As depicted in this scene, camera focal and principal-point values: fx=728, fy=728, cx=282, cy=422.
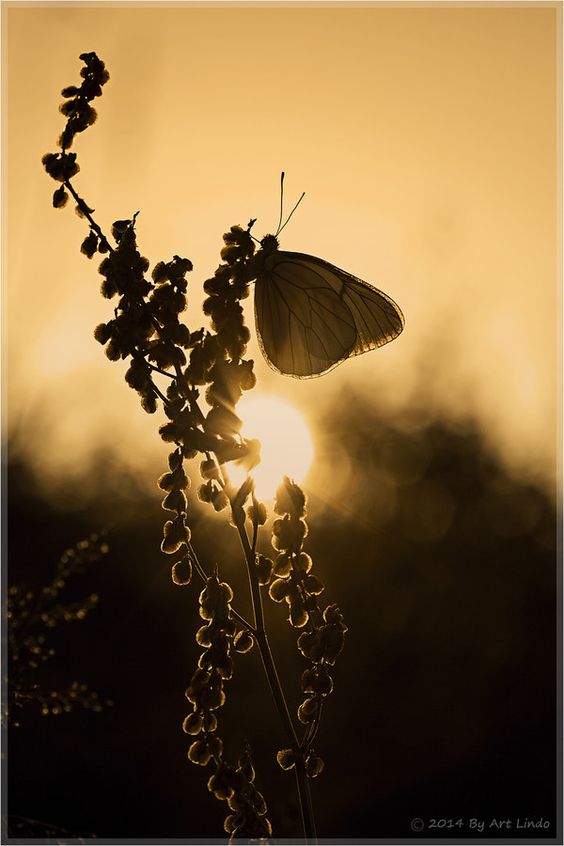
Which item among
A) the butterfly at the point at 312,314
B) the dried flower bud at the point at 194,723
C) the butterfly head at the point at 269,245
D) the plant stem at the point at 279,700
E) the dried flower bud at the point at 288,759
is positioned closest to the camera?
the plant stem at the point at 279,700

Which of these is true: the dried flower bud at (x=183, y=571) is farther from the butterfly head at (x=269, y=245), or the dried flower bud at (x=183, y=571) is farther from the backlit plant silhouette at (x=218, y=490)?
the butterfly head at (x=269, y=245)

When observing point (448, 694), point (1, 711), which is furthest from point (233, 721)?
point (1, 711)

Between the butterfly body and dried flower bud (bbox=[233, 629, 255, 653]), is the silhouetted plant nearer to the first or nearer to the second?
the butterfly body

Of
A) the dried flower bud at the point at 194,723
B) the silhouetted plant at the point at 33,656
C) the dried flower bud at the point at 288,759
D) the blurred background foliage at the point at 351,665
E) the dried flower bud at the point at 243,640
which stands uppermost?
the dried flower bud at the point at 243,640

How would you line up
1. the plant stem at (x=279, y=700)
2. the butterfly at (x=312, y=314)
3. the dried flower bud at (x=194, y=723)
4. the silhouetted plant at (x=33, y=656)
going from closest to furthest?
the plant stem at (x=279, y=700), the dried flower bud at (x=194, y=723), the butterfly at (x=312, y=314), the silhouetted plant at (x=33, y=656)

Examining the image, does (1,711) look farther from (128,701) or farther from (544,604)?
(544,604)

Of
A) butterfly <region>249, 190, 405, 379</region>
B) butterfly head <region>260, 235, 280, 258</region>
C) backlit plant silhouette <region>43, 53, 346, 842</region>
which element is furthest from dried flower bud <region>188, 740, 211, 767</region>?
butterfly head <region>260, 235, 280, 258</region>

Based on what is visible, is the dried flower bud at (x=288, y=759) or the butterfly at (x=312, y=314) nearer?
the dried flower bud at (x=288, y=759)

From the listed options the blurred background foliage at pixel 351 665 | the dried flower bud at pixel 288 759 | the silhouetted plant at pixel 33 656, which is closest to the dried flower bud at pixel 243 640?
the dried flower bud at pixel 288 759
